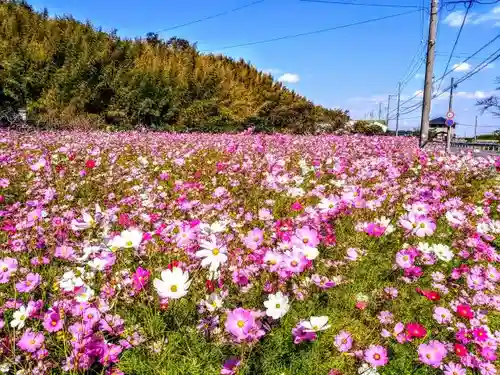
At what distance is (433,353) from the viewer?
1322 millimetres

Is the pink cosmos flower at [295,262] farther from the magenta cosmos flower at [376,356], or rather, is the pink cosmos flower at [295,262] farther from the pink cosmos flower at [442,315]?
the pink cosmos flower at [442,315]

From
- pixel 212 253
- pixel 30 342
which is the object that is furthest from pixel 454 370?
pixel 30 342

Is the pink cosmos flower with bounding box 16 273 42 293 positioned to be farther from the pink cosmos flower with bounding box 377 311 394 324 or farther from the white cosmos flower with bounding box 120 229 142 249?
the pink cosmos flower with bounding box 377 311 394 324

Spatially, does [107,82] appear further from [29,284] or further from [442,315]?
[442,315]

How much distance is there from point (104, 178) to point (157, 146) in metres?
3.74

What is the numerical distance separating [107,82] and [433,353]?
1886 cm

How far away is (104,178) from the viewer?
432 cm

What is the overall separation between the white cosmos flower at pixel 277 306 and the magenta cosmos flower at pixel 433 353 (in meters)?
0.49

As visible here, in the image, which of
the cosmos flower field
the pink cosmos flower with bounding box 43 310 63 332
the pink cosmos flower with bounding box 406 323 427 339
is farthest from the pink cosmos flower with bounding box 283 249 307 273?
the pink cosmos flower with bounding box 43 310 63 332

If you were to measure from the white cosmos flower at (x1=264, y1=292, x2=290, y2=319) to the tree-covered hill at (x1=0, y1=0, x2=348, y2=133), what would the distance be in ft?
42.4

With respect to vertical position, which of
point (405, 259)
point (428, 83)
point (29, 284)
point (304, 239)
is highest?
point (428, 83)

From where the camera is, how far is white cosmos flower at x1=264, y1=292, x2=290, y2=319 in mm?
1229

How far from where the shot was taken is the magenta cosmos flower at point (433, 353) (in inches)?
51.0

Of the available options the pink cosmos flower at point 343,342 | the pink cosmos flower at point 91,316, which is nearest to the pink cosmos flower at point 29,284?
the pink cosmos flower at point 91,316
